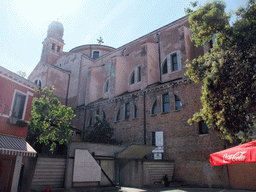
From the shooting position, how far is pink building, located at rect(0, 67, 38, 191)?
10.7 m

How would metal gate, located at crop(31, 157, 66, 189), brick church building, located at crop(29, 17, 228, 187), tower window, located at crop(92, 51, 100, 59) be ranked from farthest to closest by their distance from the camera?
tower window, located at crop(92, 51, 100, 59) → brick church building, located at crop(29, 17, 228, 187) → metal gate, located at crop(31, 157, 66, 189)

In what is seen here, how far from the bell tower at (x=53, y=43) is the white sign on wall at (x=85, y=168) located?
29745 mm

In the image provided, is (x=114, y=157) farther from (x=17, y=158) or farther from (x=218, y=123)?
(x=218, y=123)

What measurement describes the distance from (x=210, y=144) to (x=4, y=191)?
44.2ft

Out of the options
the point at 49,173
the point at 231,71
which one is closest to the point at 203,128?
the point at 231,71

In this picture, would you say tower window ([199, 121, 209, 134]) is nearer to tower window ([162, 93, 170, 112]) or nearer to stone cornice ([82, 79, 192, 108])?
tower window ([162, 93, 170, 112])

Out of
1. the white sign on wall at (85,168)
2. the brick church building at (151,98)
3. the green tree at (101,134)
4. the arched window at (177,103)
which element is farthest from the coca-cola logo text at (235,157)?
the green tree at (101,134)

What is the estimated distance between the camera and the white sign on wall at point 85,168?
1203 centimetres

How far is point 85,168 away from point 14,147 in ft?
13.5

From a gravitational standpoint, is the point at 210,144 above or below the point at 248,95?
below

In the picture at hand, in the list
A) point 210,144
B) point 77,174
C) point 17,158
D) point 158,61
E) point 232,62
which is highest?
point 158,61

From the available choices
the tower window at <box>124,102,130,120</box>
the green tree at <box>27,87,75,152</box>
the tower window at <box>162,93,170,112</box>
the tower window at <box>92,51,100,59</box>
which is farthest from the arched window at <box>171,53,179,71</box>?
the tower window at <box>92,51,100,59</box>

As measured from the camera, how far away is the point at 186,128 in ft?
57.2

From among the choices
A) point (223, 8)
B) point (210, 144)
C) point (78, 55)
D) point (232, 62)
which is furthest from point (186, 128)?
point (78, 55)
